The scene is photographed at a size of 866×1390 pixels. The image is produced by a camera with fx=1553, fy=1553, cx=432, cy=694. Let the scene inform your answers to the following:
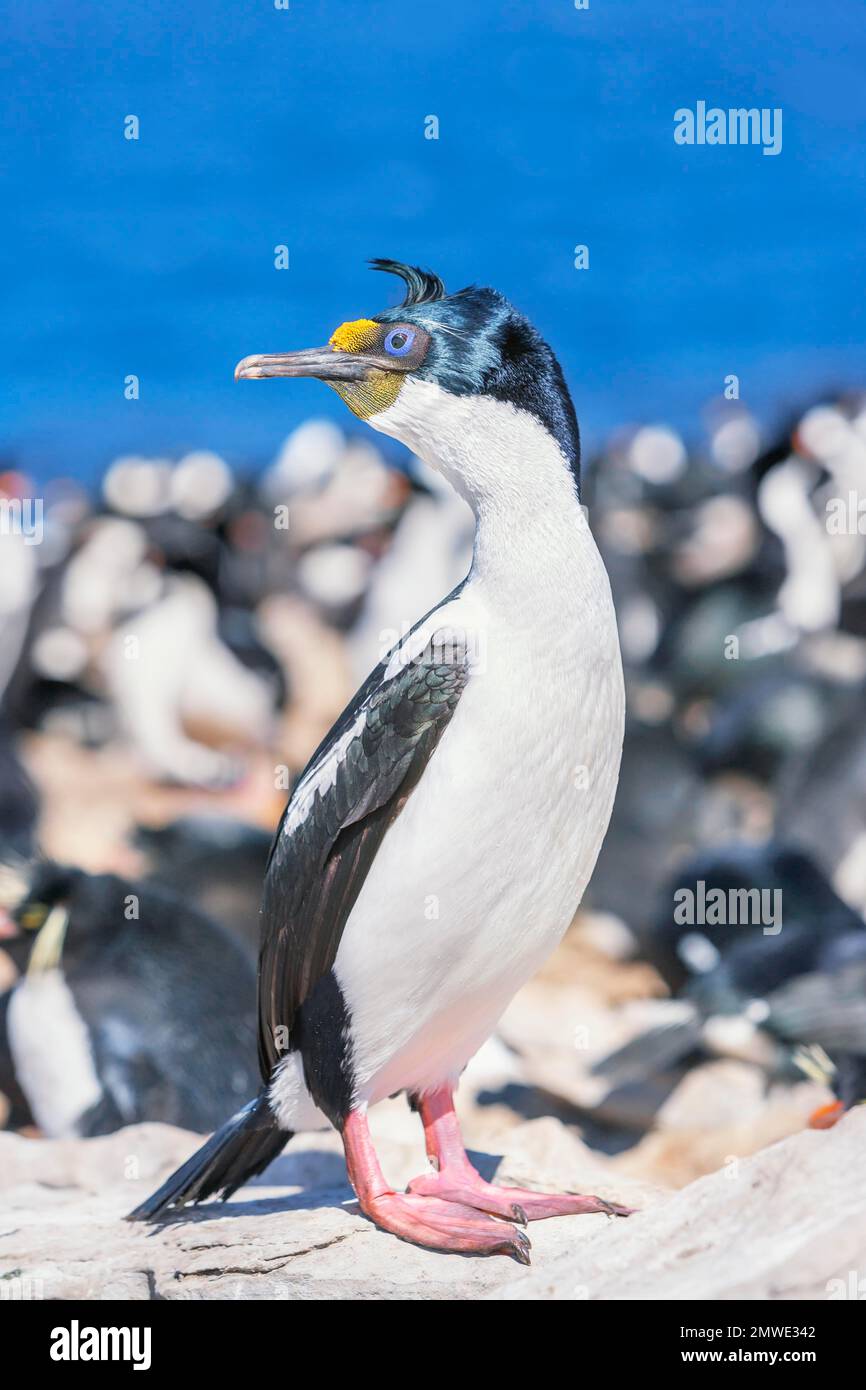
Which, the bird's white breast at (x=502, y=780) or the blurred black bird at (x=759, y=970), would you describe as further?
the blurred black bird at (x=759, y=970)

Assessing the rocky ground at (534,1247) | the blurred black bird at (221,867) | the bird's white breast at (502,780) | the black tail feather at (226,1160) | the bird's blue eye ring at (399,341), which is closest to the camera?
the rocky ground at (534,1247)

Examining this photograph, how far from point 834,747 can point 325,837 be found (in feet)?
12.4

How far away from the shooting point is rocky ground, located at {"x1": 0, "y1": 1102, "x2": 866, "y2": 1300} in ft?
7.22

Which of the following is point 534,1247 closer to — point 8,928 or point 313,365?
point 313,365

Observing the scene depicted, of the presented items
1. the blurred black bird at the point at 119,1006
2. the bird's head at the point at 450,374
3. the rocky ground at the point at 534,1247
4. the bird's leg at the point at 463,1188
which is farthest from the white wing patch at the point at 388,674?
the blurred black bird at the point at 119,1006

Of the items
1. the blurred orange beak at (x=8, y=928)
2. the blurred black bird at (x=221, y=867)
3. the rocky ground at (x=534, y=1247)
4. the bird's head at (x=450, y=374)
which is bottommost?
the rocky ground at (x=534, y=1247)

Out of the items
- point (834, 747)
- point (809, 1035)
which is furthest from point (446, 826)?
point (834, 747)

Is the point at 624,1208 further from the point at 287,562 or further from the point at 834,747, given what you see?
the point at 287,562

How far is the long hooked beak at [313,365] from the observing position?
246 cm

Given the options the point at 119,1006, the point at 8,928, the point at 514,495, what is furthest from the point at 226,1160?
the point at 8,928

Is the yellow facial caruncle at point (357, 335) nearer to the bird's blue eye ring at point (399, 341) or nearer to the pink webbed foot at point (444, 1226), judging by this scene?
the bird's blue eye ring at point (399, 341)

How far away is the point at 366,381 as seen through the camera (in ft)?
8.08

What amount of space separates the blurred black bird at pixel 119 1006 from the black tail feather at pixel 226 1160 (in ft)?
4.52

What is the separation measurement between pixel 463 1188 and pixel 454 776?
733 millimetres
